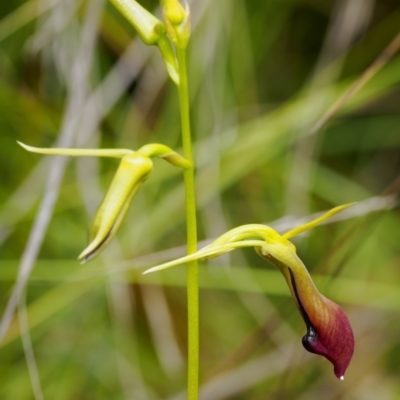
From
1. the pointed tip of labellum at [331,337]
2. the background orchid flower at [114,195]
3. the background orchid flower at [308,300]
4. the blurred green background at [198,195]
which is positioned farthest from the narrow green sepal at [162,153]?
the blurred green background at [198,195]

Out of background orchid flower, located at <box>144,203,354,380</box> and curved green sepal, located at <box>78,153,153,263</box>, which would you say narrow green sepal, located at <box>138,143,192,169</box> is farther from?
background orchid flower, located at <box>144,203,354,380</box>

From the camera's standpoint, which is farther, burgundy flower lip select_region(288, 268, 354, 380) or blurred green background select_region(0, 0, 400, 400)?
blurred green background select_region(0, 0, 400, 400)

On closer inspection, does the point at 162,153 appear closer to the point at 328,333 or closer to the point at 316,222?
the point at 316,222

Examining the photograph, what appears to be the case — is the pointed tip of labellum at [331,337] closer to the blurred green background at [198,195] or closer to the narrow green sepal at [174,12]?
the narrow green sepal at [174,12]

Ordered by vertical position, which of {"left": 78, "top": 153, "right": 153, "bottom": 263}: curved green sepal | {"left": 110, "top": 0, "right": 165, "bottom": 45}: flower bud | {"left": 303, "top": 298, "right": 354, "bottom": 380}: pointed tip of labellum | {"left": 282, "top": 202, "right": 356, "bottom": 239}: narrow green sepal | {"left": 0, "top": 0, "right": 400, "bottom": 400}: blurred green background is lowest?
{"left": 0, "top": 0, "right": 400, "bottom": 400}: blurred green background

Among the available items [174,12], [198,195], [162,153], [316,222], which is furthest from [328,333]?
[198,195]

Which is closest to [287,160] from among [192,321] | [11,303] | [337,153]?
[337,153]

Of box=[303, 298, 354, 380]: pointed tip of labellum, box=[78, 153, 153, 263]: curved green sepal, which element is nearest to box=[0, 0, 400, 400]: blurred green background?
box=[303, 298, 354, 380]: pointed tip of labellum
